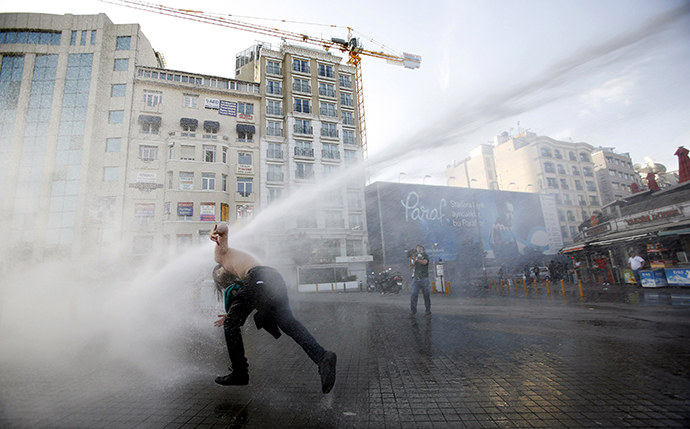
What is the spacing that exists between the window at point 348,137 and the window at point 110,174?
23193mm

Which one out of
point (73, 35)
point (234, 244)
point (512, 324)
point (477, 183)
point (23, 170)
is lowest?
point (512, 324)

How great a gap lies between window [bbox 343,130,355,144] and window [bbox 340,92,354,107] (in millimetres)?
3743

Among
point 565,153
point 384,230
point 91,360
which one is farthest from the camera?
point 565,153

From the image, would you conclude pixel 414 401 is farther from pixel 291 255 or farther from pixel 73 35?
pixel 73 35

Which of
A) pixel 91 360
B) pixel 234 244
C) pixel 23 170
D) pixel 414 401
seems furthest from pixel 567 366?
pixel 23 170

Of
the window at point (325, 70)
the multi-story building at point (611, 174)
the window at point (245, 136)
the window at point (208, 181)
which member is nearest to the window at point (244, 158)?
the window at point (245, 136)

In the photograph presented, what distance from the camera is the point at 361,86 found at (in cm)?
4750

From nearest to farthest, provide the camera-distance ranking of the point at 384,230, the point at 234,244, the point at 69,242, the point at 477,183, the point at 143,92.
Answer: the point at 234,244 < the point at 69,242 < the point at 143,92 < the point at 384,230 < the point at 477,183

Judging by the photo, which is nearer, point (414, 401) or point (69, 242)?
point (414, 401)

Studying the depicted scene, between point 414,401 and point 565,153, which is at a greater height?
point 565,153

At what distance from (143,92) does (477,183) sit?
5740 centimetres

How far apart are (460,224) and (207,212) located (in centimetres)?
3080

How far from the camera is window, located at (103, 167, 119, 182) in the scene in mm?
27250

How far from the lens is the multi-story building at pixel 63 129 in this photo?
26.3 metres
